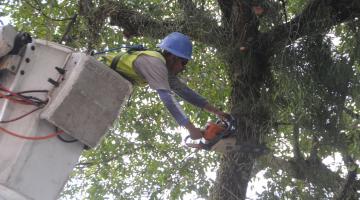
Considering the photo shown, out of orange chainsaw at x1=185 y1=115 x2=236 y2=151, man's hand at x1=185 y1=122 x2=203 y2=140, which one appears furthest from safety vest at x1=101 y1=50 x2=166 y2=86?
orange chainsaw at x1=185 y1=115 x2=236 y2=151

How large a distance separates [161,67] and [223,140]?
91cm

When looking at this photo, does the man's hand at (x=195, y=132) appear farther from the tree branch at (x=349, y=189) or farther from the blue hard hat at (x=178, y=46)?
the tree branch at (x=349, y=189)

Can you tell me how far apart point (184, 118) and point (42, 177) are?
99 cm

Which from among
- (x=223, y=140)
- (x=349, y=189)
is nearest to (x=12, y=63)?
(x=223, y=140)

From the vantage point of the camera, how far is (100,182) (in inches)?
263

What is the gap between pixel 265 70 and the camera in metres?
4.05

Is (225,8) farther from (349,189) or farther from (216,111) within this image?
(349,189)

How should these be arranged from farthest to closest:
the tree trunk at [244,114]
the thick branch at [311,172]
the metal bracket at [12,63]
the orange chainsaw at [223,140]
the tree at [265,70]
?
the thick branch at [311,172] < the tree at [265,70] < the tree trunk at [244,114] < the orange chainsaw at [223,140] < the metal bracket at [12,63]

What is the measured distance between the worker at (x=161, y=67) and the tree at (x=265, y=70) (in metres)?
0.77

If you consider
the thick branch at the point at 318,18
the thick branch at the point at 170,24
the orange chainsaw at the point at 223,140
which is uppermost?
the thick branch at the point at 318,18

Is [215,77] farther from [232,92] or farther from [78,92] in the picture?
[78,92]

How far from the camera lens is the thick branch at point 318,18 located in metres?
3.70

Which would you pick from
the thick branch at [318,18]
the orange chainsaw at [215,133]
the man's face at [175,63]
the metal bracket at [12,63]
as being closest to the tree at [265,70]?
the thick branch at [318,18]

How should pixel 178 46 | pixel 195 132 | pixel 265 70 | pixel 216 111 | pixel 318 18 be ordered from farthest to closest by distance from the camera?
pixel 265 70 < pixel 318 18 < pixel 216 111 < pixel 178 46 < pixel 195 132
